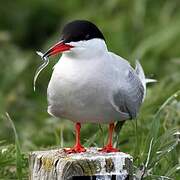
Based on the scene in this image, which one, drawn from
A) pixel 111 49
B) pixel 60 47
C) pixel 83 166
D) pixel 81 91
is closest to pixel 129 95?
pixel 81 91

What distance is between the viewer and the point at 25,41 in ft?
33.1

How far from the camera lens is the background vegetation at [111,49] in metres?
4.49

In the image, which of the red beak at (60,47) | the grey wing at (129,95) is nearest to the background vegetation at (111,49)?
the grey wing at (129,95)

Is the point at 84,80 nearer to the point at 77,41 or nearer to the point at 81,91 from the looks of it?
the point at 81,91

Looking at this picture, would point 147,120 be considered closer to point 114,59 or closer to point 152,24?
point 114,59

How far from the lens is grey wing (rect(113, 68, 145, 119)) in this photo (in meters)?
4.00

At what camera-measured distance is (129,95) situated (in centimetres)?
413

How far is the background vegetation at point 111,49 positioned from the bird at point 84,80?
0.43 m

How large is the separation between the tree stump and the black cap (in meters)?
0.51

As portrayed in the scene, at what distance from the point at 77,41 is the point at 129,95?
416 mm

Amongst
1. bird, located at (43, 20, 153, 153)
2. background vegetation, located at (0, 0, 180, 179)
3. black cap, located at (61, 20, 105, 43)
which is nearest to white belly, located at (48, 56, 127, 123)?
bird, located at (43, 20, 153, 153)

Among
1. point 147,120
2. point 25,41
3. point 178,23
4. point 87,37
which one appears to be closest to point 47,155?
point 87,37

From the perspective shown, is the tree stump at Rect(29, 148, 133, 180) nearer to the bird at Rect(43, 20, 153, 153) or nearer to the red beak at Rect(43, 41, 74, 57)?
the bird at Rect(43, 20, 153, 153)

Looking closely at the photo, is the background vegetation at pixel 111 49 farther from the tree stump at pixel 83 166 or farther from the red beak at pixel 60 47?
the red beak at pixel 60 47
